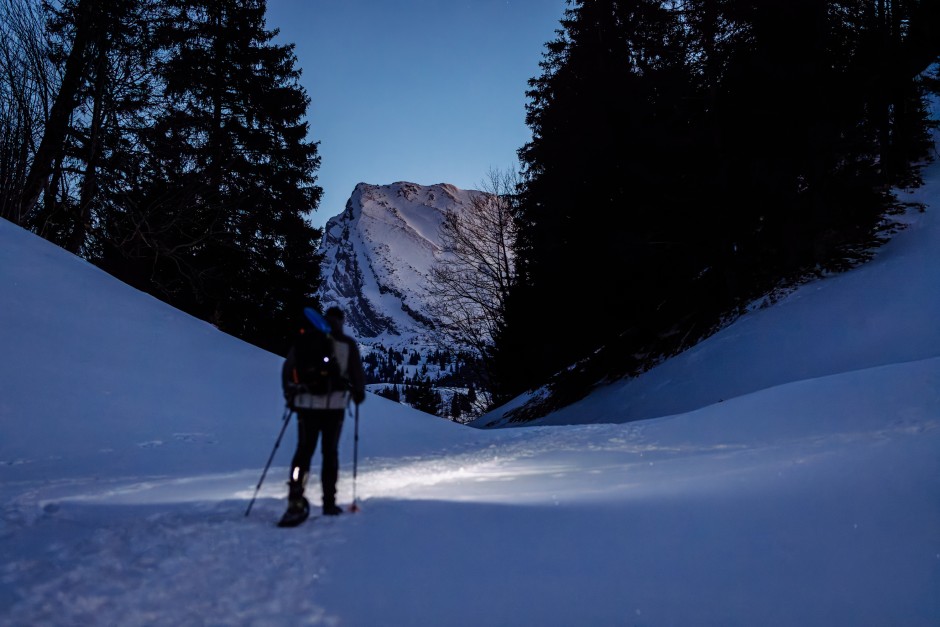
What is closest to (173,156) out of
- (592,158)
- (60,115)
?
(60,115)

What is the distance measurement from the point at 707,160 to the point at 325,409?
13.8 meters

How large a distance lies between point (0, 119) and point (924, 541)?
59.2 ft

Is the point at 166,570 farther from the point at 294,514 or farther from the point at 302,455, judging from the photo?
the point at 302,455

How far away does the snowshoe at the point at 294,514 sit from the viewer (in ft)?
14.3

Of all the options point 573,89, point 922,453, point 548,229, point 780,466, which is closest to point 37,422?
point 780,466

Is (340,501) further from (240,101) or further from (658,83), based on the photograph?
(240,101)

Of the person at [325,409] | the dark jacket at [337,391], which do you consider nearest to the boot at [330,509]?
the person at [325,409]

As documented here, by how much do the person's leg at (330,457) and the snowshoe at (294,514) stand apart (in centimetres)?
23

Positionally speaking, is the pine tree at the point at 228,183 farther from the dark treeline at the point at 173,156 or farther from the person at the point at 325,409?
the person at the point at 325,409

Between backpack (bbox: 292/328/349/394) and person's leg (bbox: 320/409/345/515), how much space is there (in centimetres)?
26

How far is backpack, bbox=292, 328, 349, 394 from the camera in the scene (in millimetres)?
4660

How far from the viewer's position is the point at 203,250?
19500 mm

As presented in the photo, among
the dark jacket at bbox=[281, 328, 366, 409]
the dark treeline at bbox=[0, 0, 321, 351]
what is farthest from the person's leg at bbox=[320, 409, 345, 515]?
the dark treeline at bbox=[0, 0, 321, 351]

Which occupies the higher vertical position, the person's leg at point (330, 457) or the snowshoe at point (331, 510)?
the person's leg at point (330, 457)
